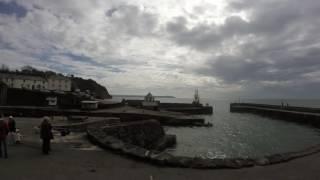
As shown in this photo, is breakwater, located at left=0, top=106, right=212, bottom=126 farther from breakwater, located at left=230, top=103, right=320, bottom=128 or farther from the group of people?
the group of people

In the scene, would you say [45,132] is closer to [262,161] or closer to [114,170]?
[114,170]

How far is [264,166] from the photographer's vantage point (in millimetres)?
12312

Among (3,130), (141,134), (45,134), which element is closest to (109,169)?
(45,134)

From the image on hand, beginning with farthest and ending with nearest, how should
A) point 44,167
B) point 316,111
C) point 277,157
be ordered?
point 316,111, point 277,157, point 44,167

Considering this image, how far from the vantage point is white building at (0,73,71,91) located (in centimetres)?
10588

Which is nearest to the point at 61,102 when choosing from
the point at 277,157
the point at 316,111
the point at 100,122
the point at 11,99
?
the point at 11,99

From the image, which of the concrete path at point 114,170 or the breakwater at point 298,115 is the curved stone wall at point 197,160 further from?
the breakwater at point 298,115

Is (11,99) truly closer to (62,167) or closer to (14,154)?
(14,154)

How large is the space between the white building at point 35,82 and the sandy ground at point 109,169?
90533 mm

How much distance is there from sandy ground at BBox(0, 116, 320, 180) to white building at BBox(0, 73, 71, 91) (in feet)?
297

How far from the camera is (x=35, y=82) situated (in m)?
113

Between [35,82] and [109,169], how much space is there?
108 m

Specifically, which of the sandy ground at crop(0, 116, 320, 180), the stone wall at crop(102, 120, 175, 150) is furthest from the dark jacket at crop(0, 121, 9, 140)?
the stone wall at crop(102, 120, 175, 150)

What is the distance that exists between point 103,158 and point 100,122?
15173 mm
